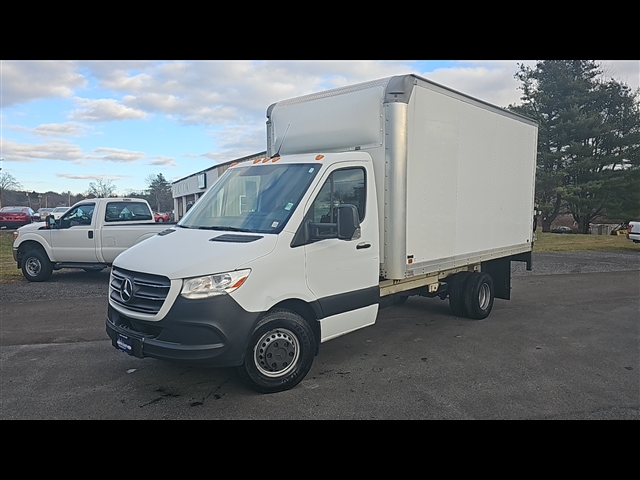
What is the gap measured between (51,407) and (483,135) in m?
6.60

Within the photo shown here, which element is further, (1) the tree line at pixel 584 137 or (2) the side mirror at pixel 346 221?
(1) the tree line at pixel 584 137

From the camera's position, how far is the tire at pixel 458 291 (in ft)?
24.6

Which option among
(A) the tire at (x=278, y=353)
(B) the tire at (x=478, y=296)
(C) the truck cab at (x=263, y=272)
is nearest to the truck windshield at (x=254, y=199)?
(C) the truck cab at (x=263, y=272)

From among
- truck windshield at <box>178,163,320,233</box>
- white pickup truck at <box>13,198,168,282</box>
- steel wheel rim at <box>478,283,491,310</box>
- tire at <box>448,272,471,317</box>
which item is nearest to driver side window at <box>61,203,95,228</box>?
white pickup truck at <box>13,198,168,282</box>

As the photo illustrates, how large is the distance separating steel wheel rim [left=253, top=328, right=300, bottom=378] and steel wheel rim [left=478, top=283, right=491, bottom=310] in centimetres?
413

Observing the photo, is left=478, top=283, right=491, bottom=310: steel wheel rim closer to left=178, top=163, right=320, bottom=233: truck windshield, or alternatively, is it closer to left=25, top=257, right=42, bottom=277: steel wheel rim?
left=178, top=163, right=320, bottom=233: truck windshield

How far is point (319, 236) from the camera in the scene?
15.6 feet

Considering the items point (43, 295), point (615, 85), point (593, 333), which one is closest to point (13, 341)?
point (43, 295)

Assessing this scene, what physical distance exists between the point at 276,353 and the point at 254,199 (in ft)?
5.63

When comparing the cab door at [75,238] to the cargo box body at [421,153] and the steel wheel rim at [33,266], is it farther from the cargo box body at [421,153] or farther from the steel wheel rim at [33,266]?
the cargo box body at [421,153]

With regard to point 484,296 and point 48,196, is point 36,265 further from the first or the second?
point 48,196

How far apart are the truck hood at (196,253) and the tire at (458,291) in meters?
4.11

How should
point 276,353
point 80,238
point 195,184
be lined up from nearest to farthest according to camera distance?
1. point 276,353
2. point 80,238
3. point 195,184

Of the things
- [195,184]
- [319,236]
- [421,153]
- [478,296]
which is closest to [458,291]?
[478,296]
